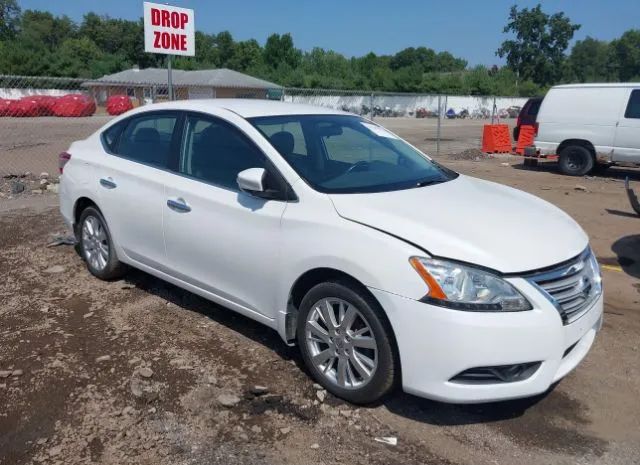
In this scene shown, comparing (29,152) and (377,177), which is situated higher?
(377,177)

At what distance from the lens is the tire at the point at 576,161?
523 inches

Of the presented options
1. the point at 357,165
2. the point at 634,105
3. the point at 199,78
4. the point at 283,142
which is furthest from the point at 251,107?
the point at 199,78

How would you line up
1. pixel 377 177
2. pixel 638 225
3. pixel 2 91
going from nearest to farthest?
pixel 377 177 → pixel 638 225 → pixel 2 91

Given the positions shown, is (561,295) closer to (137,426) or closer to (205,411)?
(205,411)

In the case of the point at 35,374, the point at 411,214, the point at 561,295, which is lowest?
the point at 35,374

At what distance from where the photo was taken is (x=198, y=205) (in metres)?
4.05

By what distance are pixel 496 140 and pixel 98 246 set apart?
592 inches

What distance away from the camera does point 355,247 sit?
317cm

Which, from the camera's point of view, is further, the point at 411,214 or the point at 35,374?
the point at 35,374

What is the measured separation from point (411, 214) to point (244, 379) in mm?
1487

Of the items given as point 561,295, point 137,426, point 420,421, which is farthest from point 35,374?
point 561,295

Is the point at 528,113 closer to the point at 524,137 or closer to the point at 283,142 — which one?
the point at 524,137

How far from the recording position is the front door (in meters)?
3.67

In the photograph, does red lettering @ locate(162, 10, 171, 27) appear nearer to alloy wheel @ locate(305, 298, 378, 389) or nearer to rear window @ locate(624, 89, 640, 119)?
alloy wheel @ locate(305, 298, 378, 389)
